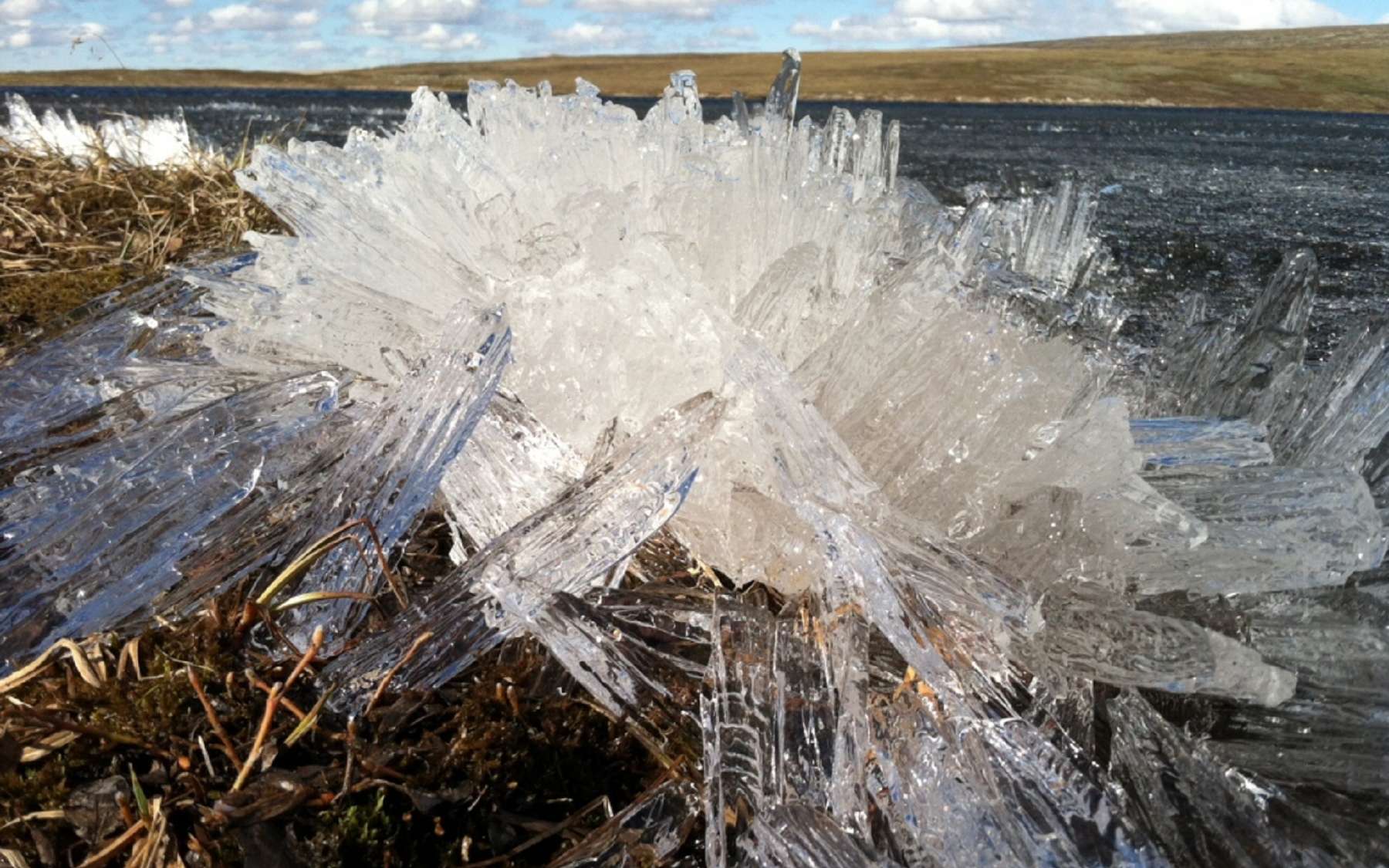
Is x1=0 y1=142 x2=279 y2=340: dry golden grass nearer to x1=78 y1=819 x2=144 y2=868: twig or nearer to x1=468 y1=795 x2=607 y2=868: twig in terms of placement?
x1=78 y1=819 x2=144 y2=868: twig

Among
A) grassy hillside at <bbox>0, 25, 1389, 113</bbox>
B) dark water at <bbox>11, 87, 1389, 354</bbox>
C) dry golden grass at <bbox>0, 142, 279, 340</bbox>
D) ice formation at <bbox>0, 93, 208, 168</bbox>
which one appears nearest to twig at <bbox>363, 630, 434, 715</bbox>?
dark water at <bbox>11, 87, 1389, 354</bbox>

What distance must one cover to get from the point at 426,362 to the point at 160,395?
1.68ft

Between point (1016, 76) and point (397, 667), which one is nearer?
point (397, 667)

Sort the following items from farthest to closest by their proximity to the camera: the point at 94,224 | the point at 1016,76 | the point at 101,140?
1. the point at 1016,76
2. the point at 101,140
3. the point at 94,224

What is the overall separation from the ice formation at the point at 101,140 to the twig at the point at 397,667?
2.69 meters

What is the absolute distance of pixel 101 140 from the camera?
3248 millimetres

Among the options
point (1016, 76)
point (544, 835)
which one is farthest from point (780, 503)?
point (1016, 76)

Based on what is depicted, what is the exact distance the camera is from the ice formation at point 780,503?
1038 millimetres

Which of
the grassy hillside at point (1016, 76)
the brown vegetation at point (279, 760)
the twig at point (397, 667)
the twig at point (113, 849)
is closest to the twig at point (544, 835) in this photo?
the brown vegetation at point (279, 760)

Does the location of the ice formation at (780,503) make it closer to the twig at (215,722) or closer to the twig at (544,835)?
the twig at (544,835)

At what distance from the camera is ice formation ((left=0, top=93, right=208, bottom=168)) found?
128 inches

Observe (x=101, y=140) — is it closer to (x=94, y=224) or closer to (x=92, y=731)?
(x=94, y=224)

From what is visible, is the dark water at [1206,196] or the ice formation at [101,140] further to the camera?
the ice formation at [101,140]

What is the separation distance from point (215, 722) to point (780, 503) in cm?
67
